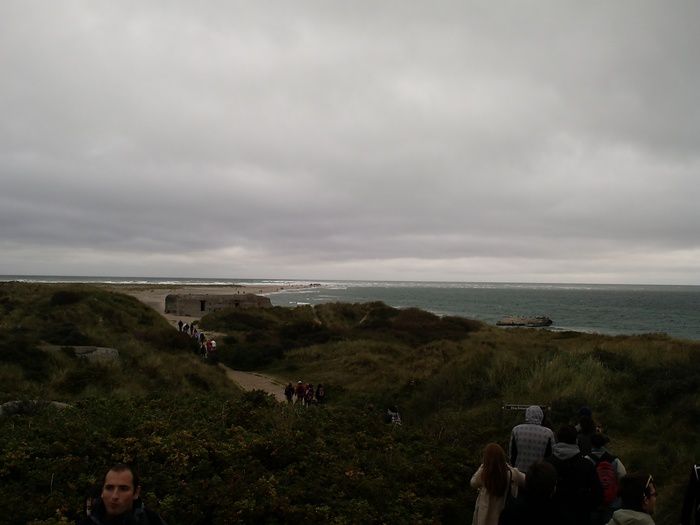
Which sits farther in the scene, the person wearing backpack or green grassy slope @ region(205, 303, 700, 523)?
green grassy slope @ region(205, 303, 700, 523)

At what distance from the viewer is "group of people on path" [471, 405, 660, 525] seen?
11.6 ft

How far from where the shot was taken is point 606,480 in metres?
4.75

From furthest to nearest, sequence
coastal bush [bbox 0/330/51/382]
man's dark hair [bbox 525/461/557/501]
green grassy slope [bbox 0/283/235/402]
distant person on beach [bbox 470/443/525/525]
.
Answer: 1. coastal bush [bbox 0/330/51/382]
2. green grassy slope [bbox 0/283/235/402]
3. distant person on beach [bbox 470/443/525/525]
4. man's dark hair [bbox 525/461/557/501]

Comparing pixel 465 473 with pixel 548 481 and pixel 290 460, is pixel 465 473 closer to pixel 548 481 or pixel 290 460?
pixel 290 460

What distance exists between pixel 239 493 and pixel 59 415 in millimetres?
4505

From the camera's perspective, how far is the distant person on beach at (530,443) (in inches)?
205

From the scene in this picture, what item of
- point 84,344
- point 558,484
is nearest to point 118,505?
point 558,484

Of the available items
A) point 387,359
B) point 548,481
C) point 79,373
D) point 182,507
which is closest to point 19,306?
point 79,373

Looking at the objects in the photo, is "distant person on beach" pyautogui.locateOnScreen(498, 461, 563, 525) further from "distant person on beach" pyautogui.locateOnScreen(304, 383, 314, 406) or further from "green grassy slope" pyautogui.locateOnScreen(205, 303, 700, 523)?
"distant person on beach" pyautogui.locateOnScreen(304, 383, 314, 406)

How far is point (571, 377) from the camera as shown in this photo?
12375 millimetres

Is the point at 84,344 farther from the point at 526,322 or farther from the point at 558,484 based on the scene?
the point at 526,322

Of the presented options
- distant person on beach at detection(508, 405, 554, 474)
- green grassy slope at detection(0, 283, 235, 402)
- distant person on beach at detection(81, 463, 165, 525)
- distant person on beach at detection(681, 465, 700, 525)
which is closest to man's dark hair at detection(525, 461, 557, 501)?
distant person on beach at detection(508, 405, 554, 474)

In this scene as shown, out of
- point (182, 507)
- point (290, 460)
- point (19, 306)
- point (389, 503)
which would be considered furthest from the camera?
point (19, 306)

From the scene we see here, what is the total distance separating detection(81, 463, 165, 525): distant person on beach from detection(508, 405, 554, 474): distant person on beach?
3778 mm
